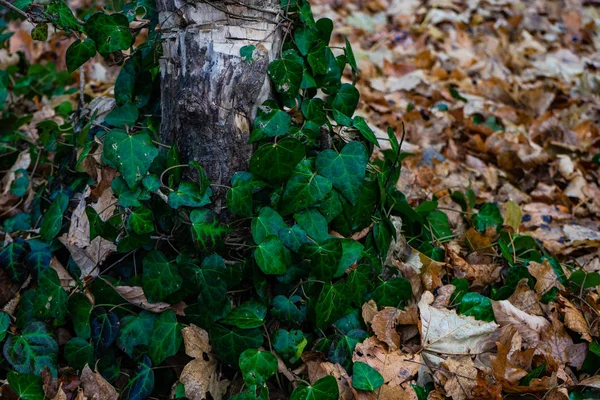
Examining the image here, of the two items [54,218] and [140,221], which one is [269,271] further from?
[54,218]

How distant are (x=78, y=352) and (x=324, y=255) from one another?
833 mm

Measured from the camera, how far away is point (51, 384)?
1650 mm

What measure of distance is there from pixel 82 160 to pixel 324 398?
3.67ft

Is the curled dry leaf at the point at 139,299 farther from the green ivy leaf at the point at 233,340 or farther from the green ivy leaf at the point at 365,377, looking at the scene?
the green ivy leaf at the point at 365,377

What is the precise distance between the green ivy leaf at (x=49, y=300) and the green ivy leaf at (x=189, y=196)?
0.51 meters

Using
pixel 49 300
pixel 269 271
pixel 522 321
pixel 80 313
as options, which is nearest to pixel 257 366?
pixel 269 271

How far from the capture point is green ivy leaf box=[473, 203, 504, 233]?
Answer: 2.30 m

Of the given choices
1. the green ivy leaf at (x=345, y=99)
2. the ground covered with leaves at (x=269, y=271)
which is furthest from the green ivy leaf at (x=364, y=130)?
the green ivy leaf at (x=345, y=99)

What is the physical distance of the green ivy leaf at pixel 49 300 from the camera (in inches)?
68.6

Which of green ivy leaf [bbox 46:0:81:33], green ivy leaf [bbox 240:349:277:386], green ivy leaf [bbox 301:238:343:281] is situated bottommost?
green ivy leaf [bbox 240:349:277:386]

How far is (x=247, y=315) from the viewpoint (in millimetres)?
1678

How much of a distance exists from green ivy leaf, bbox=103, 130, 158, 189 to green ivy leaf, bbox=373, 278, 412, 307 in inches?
34.1

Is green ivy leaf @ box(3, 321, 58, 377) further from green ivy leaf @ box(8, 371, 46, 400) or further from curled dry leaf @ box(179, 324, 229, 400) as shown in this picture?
curled dry leaf @ box(179, 324, 229, 400)

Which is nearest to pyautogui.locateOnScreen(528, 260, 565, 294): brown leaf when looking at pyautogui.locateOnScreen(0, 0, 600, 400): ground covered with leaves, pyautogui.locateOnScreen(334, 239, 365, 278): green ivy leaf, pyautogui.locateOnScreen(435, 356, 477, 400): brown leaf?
pyautogui.locateOnScreen(0, 0, 600, 400): ground covered with leaves
